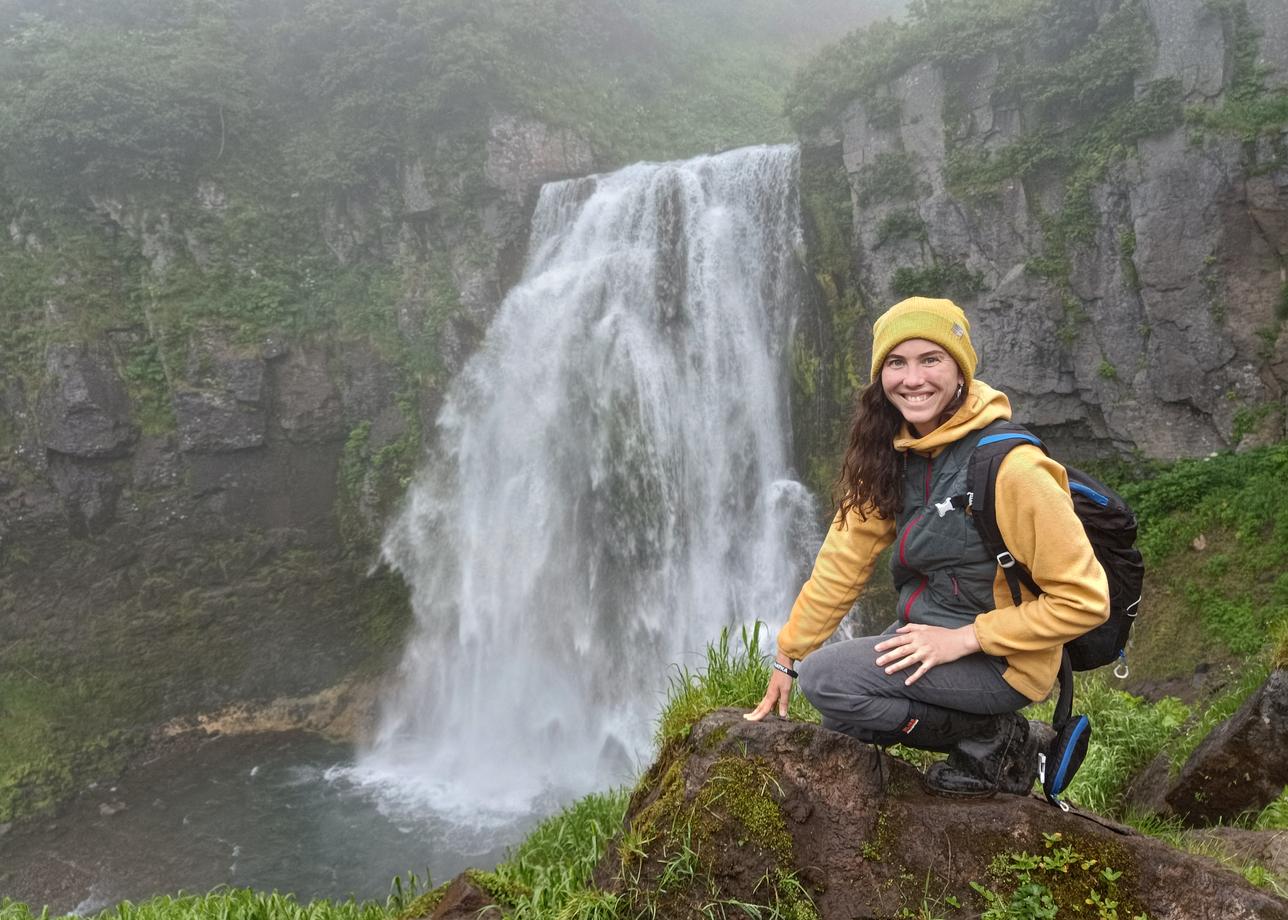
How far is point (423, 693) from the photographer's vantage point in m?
13.2

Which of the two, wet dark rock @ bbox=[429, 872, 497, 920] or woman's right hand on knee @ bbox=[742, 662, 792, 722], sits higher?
woman's right hand on knee @ bbox=[742, 662, 792, 722]

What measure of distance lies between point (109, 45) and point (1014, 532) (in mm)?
18618

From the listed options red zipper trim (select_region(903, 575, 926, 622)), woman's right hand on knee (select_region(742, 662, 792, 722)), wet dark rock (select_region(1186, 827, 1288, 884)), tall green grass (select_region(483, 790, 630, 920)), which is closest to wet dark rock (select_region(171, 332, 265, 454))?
tall green grass (select_region(483, 790, 630, 920))

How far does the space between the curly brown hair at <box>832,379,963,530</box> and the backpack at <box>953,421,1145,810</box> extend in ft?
0.81

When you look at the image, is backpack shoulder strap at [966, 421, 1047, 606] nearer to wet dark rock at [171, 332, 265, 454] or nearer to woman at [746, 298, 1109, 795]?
woman at [746, 298, 1109, 795]

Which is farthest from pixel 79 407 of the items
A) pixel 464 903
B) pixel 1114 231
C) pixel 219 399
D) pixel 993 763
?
pixel 1114 231

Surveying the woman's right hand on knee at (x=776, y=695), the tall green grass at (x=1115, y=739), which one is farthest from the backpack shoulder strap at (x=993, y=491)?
the tall green grass at (x=1115, y=739)

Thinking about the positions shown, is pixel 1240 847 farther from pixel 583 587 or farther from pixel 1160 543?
pixel 583 587

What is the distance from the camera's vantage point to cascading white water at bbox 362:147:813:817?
38.3 feet

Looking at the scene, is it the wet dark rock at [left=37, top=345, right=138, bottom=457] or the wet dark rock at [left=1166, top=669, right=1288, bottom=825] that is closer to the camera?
the wet dark rock at [left=1166, top=669, right=1288, bottom=825]

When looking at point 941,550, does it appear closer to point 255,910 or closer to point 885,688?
point 885,688

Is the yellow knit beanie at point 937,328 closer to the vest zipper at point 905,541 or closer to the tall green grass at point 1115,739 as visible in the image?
the vest zipper at point 905,541

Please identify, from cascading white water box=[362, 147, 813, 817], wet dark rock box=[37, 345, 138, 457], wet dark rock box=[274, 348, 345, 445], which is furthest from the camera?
wet dark rock box=[274, 348, 345, 445]

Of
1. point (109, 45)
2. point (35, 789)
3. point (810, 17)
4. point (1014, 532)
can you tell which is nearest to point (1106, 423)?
point (1014, 532)
